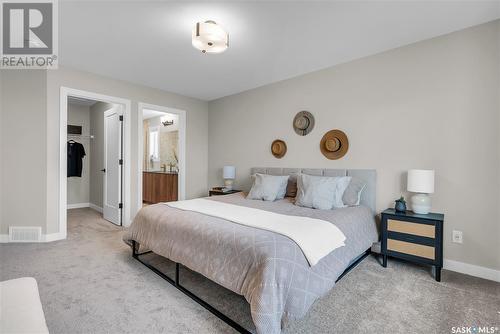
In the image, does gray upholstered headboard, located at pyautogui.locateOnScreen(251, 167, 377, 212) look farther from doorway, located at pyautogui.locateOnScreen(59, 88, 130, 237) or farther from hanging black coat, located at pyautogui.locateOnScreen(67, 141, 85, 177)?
hanging black coat, located at pyautogui.locateOnScreen(67, 141, 85, 177)

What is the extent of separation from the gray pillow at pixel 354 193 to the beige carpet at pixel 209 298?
2.32ft

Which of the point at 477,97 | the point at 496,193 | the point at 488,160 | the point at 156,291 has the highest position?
the point at 477,97

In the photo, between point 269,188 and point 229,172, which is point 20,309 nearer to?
point 269,188

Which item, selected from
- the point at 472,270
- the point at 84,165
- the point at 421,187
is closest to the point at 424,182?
the point at 421,187

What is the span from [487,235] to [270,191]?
2.30 meters

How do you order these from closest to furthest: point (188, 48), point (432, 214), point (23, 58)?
point (432, 214), point (188, 48), point (23, 58)

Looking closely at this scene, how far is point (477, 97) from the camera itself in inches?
94.3

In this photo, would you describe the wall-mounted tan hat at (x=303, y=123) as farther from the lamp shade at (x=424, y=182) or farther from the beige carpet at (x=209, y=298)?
the beige carpet at (x=209, y=298)

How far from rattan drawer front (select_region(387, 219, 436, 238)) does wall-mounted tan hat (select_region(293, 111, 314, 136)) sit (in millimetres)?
1707

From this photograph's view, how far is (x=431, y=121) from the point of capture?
263cm

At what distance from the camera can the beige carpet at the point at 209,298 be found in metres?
1.66

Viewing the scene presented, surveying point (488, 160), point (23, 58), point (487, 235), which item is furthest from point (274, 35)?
point (23, 58)

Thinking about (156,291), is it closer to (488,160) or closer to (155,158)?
(488,160)

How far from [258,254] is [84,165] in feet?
19.9
